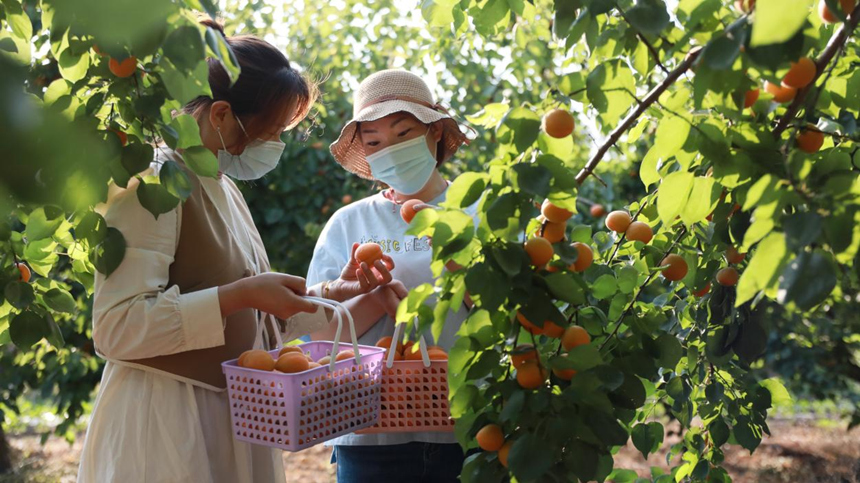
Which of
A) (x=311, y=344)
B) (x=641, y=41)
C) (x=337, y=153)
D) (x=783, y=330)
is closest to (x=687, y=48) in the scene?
(x=641, y=41)

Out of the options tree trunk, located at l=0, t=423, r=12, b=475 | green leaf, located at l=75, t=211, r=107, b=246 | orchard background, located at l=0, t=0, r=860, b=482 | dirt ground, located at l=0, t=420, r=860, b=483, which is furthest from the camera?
tree trunk, located at l=0, t=423, r=12, b=475

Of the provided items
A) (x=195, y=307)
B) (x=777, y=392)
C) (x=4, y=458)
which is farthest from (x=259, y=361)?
(x=4, y=458)

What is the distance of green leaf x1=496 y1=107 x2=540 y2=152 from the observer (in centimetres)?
114

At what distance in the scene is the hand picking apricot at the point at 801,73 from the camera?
107cm

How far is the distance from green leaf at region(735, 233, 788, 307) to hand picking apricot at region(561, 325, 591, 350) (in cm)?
41

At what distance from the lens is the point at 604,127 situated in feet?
4.08

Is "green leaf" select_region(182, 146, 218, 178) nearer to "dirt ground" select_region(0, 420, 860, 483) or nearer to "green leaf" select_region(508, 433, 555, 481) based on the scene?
"green leaf" select_region(508, 433, 555, 481)

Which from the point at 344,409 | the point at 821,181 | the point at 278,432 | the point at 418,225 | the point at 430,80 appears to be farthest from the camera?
the point at 430,80

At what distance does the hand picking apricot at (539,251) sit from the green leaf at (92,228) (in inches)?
32.1

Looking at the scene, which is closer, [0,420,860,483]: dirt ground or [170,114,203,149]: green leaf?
[170,114,203,149]: green leaf

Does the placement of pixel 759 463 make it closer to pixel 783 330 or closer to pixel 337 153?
pixel 783 330

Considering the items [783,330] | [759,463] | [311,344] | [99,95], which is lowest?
[759,463]

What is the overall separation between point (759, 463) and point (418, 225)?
16.4 feet

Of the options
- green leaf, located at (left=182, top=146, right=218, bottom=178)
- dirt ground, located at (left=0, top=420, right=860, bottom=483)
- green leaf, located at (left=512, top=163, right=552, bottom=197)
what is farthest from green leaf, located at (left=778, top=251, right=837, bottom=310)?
dirt ground, located at (left=0, top=420, right=860, bottom=483)
